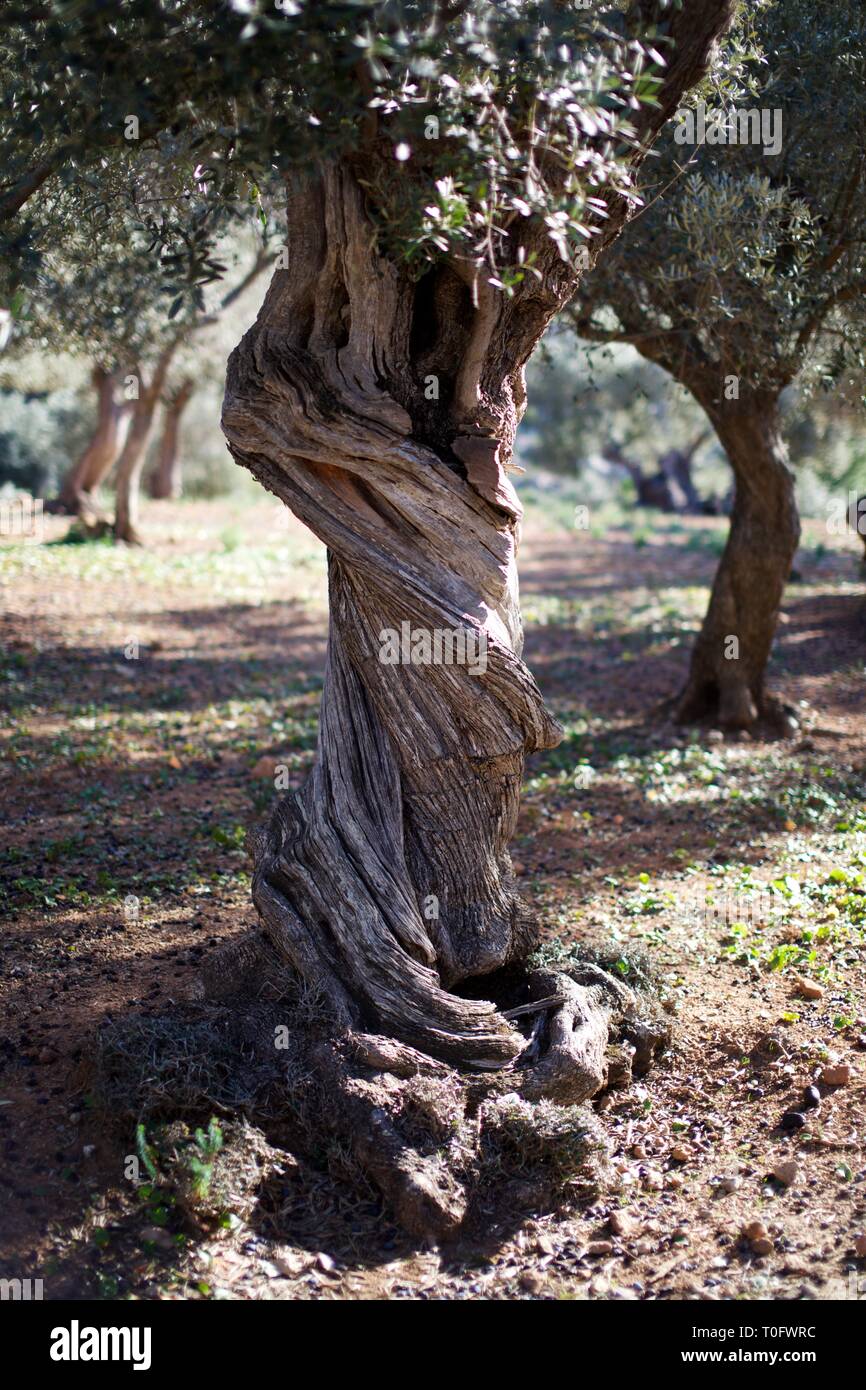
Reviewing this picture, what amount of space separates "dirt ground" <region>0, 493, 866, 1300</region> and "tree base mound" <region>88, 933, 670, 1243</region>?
13 cm

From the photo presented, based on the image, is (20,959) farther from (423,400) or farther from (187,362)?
(187,362)

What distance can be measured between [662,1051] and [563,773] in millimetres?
4517

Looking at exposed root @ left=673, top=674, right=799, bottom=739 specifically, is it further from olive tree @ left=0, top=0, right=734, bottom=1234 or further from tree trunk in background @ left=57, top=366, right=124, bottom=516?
tree trunk in background @ left=57, top=366, right=124, bottom=516

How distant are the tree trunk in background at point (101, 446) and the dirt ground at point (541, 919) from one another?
4.65 metres

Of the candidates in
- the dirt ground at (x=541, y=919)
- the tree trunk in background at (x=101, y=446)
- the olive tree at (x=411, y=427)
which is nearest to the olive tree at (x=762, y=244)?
the olive tree at (x=411, y=427)

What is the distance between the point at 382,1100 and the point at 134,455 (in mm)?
15890

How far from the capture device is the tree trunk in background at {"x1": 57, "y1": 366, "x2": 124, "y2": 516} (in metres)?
19.6

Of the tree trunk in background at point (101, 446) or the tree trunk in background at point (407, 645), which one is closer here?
the tree trunk in background at point (407, 645)

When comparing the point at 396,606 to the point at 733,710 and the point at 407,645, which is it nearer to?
the point at 407,645

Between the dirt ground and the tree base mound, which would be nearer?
the dirt ground

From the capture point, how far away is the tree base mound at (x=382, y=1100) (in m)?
4.33

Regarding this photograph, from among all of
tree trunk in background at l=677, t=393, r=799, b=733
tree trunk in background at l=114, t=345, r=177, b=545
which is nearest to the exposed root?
tree trunk in background at l=677, t=393, r=799, b=733

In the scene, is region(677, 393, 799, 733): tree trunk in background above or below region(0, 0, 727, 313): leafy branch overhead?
below

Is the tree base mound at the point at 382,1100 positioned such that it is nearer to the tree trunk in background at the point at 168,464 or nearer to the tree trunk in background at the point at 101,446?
the tree trunk in background at the point at 101,446
